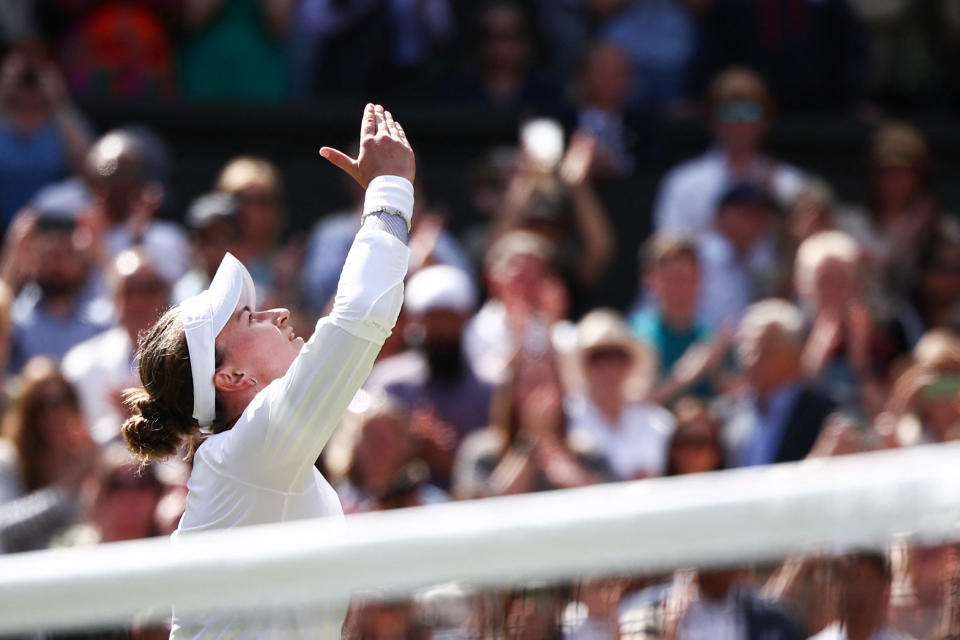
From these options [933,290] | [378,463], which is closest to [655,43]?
[933,290]

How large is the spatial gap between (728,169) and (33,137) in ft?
12.4

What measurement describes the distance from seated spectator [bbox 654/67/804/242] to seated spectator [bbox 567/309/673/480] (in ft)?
5.07

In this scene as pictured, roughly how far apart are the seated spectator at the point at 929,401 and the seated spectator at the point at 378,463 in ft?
6.11

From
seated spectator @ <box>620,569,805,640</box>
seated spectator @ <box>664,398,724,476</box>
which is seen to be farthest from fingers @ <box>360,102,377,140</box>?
seated spectator @ <box>664,398,724,476</box>

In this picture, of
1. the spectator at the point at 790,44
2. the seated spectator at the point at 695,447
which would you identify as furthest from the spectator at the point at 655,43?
the seated spectator at the point at 695,447

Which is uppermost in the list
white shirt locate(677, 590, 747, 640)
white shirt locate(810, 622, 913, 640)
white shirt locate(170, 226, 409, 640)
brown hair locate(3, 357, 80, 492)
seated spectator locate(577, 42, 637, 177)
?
seated spectator locate(577, 42, 637, 177)

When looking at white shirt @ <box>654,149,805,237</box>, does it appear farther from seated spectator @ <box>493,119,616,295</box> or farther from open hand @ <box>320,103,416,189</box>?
open hand @ <box>320,103,416,189</box>

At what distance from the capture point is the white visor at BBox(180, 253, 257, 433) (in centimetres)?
313

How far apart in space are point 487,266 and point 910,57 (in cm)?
427

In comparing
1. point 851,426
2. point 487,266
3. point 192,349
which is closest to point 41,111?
point 487,266

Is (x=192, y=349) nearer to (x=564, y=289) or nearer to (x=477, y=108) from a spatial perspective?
(x=564, y=289)

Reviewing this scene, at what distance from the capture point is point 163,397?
3.21 meters

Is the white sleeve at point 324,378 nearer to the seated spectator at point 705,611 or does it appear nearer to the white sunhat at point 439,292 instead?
the seated spectator at point 705,611

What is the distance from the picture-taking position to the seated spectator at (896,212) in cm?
788
